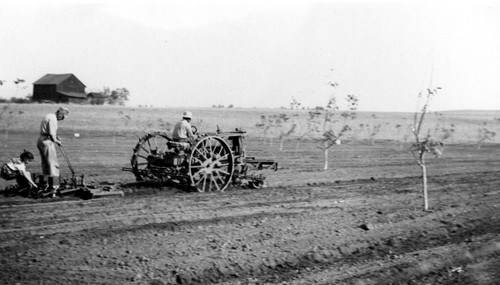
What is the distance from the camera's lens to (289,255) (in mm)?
7824

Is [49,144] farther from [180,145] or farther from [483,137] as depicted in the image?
[483,137]

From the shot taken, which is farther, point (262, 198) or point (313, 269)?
point (262, 198)

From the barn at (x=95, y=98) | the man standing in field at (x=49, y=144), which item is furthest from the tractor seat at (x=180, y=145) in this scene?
the barn at (x=95, y=98)

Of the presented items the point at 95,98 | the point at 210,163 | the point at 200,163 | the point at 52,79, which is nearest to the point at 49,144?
the point at 200,163

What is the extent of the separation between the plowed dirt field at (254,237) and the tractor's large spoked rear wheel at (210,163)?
44cm

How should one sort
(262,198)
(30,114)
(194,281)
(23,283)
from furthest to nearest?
(30,114)
(262,198)
(194,281)
(23,283)

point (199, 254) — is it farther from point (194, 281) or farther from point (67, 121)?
point (67, 121)

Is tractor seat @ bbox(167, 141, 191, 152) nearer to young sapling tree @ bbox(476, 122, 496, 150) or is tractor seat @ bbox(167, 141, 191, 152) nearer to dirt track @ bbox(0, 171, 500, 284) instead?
dirt track @ bbox(0, 171, 500, 284)

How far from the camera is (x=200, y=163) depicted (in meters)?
12.2

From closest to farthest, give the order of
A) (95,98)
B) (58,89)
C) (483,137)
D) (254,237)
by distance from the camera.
→ 1. (254,237)
2. (483,137)
3. (58,89)
4. (95,98)

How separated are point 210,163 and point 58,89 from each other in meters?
51.8

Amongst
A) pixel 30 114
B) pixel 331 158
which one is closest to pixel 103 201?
pixel 331 158

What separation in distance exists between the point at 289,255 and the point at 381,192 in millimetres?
5974

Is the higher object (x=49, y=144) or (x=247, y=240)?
(x=49, y=144)
